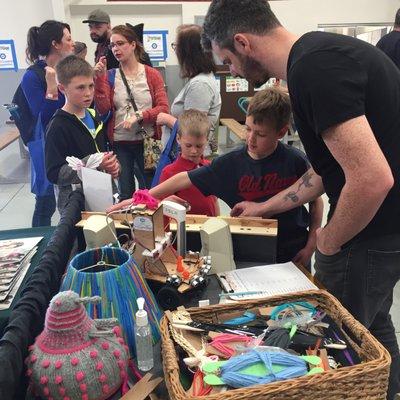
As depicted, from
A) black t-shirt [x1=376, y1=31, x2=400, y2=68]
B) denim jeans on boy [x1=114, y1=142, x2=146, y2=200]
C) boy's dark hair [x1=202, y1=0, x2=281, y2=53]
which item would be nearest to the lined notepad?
boy's dark hair [x1=202, y1=0, x2=281, y2=53]

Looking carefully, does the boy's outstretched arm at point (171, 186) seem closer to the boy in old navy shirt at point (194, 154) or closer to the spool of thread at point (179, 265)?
the boy in old navy shirt at point (194, 154)

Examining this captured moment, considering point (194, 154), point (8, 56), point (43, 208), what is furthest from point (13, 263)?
point (8, 56)

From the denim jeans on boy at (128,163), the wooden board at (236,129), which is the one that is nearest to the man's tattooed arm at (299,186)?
the denim jeans on boy at (128,163)

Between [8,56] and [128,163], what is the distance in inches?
165

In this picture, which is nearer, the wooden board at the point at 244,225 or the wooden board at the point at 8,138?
the wooden board at the point at 244,225

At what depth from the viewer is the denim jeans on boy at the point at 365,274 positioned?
123 centimetres

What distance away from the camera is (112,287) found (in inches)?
35.4

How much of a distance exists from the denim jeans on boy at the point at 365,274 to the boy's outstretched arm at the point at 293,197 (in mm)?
210

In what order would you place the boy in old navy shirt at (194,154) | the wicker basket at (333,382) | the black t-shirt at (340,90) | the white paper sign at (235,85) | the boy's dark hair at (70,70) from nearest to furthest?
the wicker basket at (333,382) < the black t-shirt at (340,90) < the boy in old navy shirt at (194,154) < the boy's dark hair at (70,70) < the white paper sign at (235,85)

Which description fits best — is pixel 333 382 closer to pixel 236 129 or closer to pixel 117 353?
pixel 117 353

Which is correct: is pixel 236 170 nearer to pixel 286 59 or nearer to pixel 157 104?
pixel 286 59

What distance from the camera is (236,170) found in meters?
1.60

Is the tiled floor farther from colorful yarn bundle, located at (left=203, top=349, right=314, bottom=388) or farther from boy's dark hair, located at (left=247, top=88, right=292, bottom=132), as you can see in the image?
colorful yarn bundle, located at (left=203, top=349, right=314, bottom=388)

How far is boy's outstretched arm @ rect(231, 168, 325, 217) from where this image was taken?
1.44 meters
